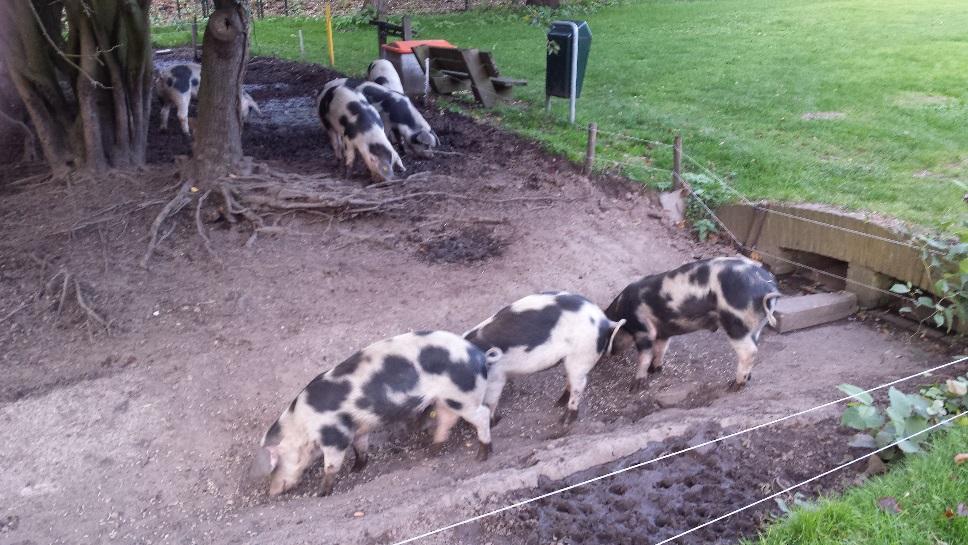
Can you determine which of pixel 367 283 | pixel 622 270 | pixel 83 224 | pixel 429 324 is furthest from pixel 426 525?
pixel 83 224

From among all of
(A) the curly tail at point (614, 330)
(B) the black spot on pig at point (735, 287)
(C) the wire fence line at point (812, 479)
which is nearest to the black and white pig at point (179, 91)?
(A) the curly tail at point (614, 330)

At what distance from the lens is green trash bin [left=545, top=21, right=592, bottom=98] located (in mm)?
10461

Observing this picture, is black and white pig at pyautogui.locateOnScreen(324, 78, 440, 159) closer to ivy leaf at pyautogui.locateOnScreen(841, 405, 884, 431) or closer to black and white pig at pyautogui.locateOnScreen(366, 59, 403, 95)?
black and white pig at pyautogui.locateOnScreen(366, 59, 403, 95)

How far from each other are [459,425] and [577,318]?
43.5 inches

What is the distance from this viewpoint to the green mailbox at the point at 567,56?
10.4m

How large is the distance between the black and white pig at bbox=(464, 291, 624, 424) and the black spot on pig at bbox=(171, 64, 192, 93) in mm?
7526

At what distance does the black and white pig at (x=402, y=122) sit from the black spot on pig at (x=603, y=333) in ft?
15.5

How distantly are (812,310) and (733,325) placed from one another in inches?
52.9

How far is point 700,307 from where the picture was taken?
5.95 meters

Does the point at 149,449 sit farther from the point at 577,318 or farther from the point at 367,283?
the point at 577,318

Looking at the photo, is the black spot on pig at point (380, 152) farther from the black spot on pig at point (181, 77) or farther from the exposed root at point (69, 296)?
the black spot on pig at point (181, 77)

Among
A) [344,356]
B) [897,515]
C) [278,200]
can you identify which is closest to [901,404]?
[897,515]

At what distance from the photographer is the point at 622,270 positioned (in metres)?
7.46

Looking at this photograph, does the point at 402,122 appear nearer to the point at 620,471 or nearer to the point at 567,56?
the point at 567,56
